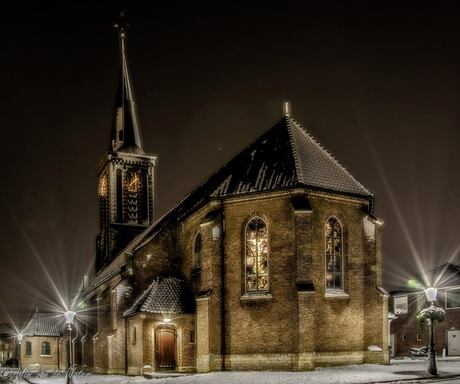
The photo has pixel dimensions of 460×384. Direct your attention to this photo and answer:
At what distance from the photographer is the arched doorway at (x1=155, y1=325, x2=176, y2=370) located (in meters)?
30.3

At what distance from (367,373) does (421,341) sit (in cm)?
2839

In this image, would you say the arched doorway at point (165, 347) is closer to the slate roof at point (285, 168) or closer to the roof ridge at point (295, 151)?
the slate roof at point (285, 168)

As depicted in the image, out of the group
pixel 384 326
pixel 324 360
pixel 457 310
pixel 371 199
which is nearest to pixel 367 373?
pixel 324 360

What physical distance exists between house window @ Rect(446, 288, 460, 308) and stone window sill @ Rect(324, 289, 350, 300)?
23.9 metres

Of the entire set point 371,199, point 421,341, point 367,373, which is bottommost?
point 421,341

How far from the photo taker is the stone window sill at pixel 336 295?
27778 mm

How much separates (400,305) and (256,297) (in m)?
30.9

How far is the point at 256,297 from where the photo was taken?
28.0m

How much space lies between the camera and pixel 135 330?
3136 cm

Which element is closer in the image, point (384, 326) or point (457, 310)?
point (384, 326)

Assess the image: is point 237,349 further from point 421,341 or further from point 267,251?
point 421,341

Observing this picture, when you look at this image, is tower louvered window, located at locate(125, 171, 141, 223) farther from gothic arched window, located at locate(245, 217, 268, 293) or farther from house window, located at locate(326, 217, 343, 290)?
house window, located at locate(326, 217, 343, 290)

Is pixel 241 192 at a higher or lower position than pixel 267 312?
higher

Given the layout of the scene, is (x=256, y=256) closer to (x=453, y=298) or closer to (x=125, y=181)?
(x=125, y=181)
